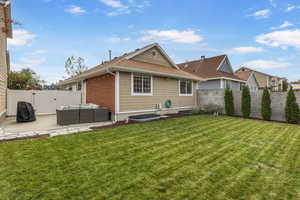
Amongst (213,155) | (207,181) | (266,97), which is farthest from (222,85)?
(207,181)

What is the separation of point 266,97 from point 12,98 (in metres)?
16.0

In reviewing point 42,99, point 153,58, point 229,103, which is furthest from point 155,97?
point 42,99

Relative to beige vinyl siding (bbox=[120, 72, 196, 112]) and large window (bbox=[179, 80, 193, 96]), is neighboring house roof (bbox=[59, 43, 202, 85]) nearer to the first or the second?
beige vinyl siding (bbox=[120, 72, 196, 112])

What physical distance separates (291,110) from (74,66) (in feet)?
87.6

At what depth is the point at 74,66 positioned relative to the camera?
24375 mm

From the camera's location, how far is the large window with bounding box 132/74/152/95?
783cm

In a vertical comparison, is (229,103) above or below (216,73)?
below

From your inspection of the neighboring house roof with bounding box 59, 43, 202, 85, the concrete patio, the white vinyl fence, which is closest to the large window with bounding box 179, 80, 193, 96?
the neighboring house roof with bounding box 59, 43, 202, 85

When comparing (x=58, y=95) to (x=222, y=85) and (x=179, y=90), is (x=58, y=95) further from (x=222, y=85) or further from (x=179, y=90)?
(x=222, y=85)

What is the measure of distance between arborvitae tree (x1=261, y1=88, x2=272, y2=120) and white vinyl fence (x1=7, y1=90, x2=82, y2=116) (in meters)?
12.9

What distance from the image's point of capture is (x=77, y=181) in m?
2.21

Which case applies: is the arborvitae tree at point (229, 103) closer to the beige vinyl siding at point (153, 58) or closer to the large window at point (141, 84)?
the beige vinyl siding at point (153, 58)

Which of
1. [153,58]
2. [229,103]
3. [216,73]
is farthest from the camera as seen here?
[216,73]

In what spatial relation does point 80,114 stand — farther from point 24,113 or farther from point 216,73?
point 216,73
